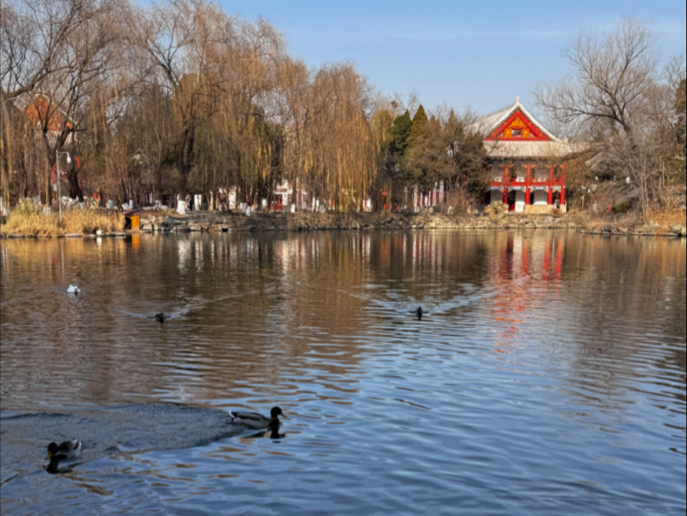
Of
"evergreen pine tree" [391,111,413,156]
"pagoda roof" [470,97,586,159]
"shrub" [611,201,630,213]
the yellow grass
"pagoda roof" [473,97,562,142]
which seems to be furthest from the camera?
"evergreen pine tree" [391,111,413,156]

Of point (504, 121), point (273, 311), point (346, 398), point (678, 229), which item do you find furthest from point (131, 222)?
point (346, 398)

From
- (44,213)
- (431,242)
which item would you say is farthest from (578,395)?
(44,213)

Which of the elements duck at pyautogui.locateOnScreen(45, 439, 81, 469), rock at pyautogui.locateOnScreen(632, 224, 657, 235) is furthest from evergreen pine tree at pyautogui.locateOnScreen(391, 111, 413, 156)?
duck at pyautogui.locateOnScreen(45, 439, 81, 469)

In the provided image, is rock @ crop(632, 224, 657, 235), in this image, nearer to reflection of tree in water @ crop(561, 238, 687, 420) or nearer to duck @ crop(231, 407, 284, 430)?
reflection of tree in water @ crop(561, 238, 687, 420)

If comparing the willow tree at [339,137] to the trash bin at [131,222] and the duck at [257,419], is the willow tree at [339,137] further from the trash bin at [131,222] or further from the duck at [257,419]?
the duck at [257,419]

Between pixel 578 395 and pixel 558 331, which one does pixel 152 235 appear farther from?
pixel 578 395

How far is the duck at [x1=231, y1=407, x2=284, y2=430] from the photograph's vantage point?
26.3 ft

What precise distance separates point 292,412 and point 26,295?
38.7 ft

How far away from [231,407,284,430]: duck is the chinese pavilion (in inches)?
2318

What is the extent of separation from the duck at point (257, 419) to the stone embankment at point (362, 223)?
132 ft

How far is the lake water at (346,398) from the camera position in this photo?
6.67 m

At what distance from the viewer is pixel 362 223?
56438mm

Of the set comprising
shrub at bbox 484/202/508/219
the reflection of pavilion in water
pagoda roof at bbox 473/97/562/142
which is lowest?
the reflection of pavilion in water

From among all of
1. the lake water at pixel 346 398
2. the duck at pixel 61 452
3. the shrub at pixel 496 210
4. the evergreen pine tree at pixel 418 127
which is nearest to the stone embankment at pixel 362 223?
the shrub at pixel 496 210
